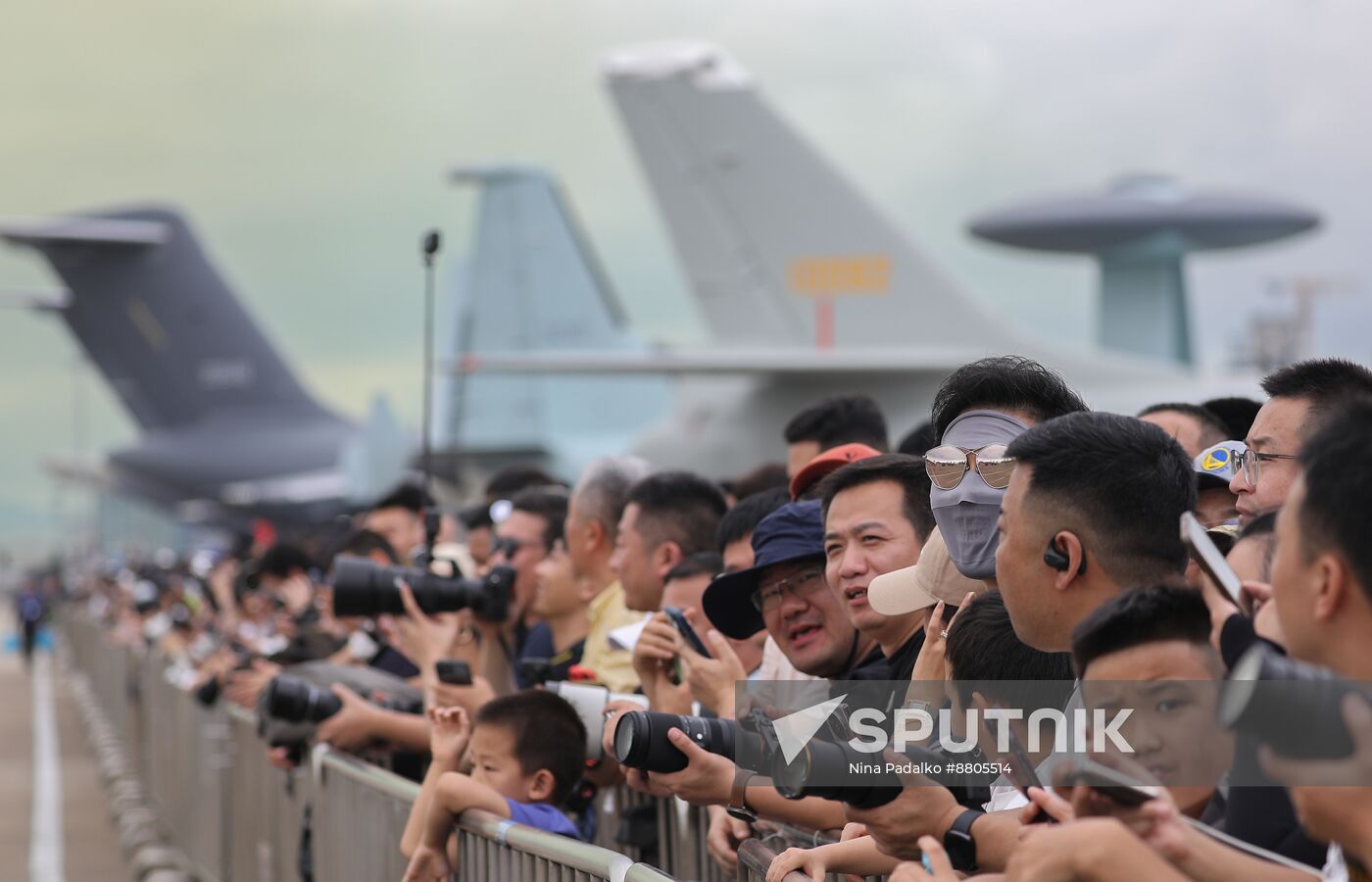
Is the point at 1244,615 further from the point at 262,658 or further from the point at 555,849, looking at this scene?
the point at 262,658

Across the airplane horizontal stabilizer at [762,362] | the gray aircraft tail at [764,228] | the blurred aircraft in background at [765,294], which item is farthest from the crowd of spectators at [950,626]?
the gray aircraft tail at [764,228]

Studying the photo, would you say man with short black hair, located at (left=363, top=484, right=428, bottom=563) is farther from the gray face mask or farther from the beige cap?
the gray face mask

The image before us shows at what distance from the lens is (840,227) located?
16328 mm

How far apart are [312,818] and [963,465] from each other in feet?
10.1

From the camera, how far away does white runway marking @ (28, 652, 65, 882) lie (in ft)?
32.2

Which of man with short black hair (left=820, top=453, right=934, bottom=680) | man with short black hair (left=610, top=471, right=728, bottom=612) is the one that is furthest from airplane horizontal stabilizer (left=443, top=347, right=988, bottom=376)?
man with short black hair (left=820, top=453, right=934, bottom=680)

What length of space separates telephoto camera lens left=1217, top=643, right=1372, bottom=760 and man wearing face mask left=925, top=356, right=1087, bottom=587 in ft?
3.67

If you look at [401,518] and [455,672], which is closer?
[455,672]

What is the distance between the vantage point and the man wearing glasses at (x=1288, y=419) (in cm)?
295

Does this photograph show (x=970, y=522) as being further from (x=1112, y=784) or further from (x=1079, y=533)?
(x=1112, y=784)

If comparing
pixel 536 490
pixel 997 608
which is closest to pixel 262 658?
pixel 536 490

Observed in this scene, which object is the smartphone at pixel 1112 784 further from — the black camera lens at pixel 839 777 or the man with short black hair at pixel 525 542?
the man with short black hair at pixel 525 542

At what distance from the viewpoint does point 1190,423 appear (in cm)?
398

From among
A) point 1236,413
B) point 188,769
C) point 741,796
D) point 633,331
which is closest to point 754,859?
point 741,796
